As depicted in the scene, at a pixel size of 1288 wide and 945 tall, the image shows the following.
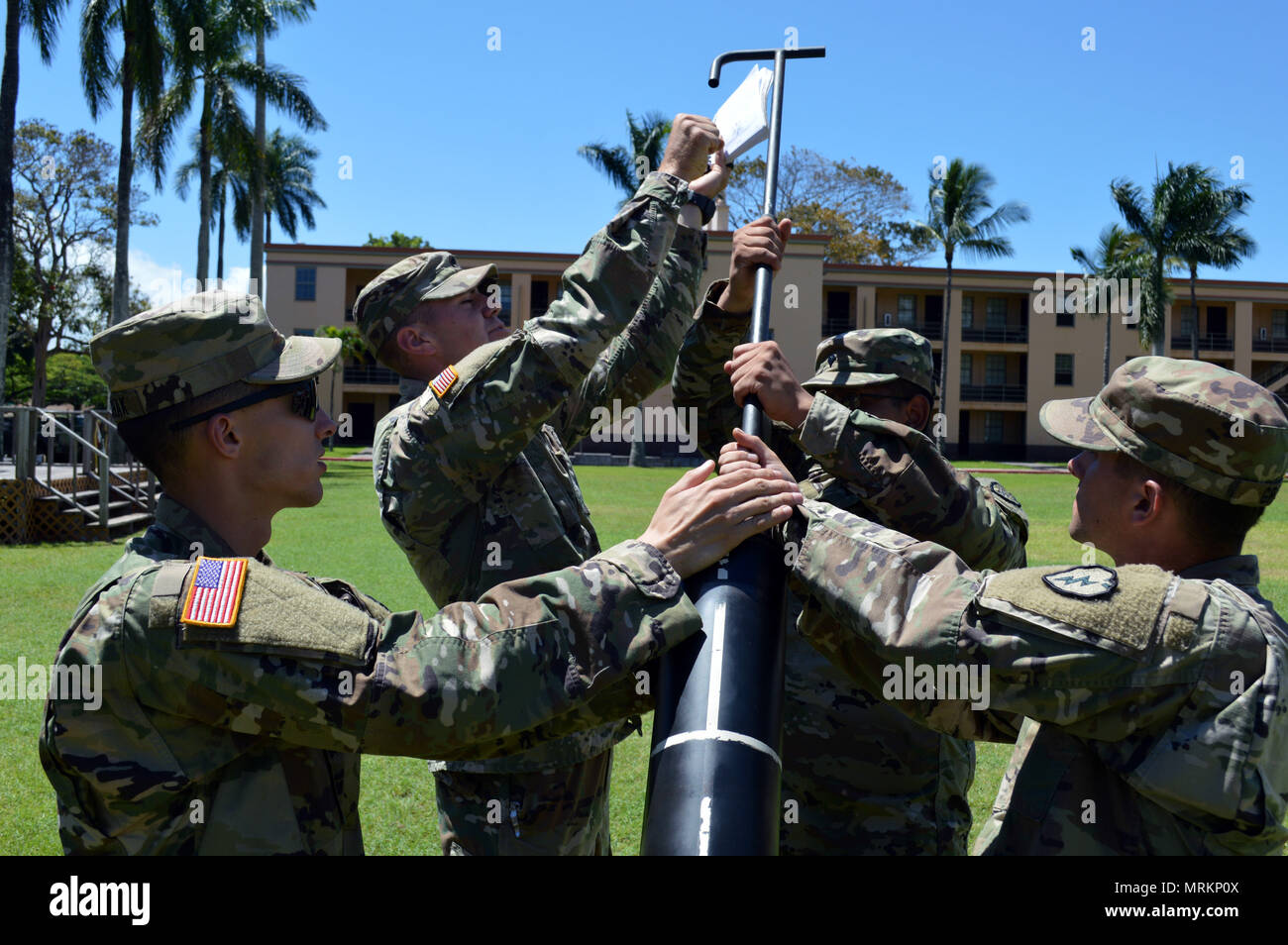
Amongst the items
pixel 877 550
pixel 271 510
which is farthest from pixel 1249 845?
pixel 271 510

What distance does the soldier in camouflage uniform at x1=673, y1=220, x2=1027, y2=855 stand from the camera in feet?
10.3

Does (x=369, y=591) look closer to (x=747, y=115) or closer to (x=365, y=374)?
(x=747, y=115)

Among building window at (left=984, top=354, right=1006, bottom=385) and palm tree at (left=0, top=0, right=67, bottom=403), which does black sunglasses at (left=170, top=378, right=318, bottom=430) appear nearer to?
palm tree at (left=0, top=0, right=67, bottom=403)

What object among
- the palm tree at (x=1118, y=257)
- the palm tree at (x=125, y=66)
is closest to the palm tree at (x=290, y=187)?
the palm tree at (x=125, y=66)

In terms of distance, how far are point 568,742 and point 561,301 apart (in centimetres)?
132

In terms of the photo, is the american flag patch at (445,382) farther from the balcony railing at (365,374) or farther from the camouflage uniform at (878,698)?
the balcony railing at (365,374)

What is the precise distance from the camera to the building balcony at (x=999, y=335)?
58.9 meters

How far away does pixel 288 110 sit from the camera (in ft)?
110

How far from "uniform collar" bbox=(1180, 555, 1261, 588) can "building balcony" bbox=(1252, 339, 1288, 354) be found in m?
66.8

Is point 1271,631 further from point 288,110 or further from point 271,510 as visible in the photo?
point 288,110

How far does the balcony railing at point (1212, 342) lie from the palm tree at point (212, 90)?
1968 inches

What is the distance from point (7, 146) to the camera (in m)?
23.7

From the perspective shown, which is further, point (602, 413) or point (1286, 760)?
point (602, 413)

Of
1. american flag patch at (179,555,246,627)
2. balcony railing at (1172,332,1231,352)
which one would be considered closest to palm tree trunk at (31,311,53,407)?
american flag patch at (179,555,246,627)
